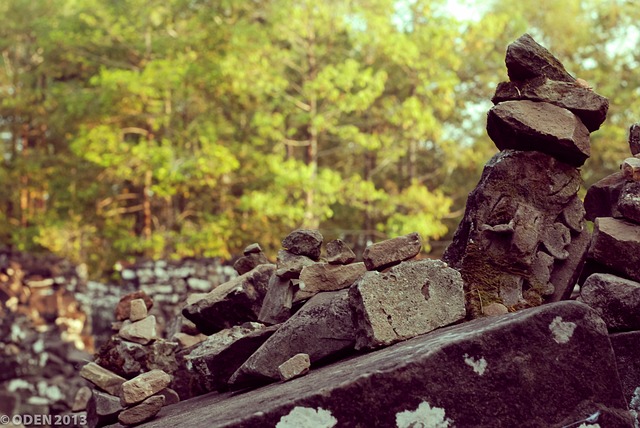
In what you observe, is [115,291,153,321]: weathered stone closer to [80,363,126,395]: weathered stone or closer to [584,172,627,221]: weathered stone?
[80,363,126,395]: weathered stone

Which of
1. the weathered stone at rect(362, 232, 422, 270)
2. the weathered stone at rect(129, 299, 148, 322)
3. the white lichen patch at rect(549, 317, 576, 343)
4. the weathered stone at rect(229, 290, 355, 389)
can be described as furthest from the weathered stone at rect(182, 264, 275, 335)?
the white lichen patch at rect(549, 317, 576, 343)

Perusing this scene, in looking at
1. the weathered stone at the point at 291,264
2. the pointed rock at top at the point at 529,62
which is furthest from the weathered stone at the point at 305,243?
the pointed rock at top at the point at 529,62

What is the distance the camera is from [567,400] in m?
2.30

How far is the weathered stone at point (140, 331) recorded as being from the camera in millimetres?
3955

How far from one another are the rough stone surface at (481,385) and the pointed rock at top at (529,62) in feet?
3.95

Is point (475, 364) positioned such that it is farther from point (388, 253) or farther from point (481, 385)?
→ point (388, 253)

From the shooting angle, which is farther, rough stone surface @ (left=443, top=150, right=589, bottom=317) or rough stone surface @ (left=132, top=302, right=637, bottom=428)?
rough stone surface @ (left=443, top=150, right=589, bottom=317)

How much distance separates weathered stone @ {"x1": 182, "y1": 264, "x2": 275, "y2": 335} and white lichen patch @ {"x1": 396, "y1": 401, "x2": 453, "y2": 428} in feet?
5.45

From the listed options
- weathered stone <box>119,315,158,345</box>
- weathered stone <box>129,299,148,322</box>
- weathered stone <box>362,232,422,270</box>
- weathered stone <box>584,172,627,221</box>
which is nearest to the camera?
weathered stone <box>362,232,422,270</box>

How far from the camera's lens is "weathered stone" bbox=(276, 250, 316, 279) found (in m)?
3.41

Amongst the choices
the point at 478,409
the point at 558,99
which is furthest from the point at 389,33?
the point at 478,409

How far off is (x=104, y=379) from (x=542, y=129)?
7.24ft

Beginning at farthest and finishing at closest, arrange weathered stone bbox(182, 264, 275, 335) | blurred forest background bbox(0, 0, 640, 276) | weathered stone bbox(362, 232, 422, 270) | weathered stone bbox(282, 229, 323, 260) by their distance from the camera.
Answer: blurred forest background bbox(0, 0, 640, 276) → weathered stone bbox(182, 264, 275, 335) → weathered stone bbox(282, 229, 323, 260) → weathered stone bbox(362, 232, 422, 270)

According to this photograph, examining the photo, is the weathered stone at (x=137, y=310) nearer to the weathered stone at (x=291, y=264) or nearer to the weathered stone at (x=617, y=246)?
the weathered stone at (x=291, y=264)
